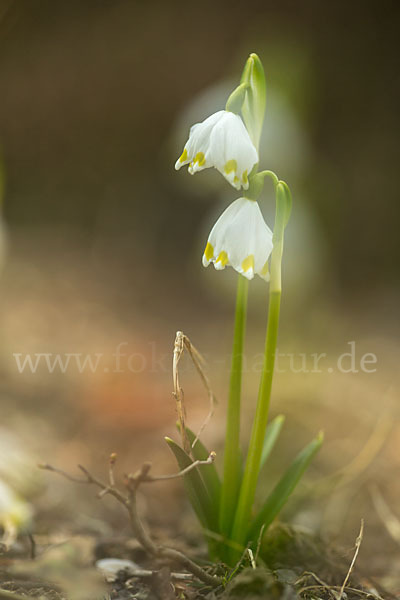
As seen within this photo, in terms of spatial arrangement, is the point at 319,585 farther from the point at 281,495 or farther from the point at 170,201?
the point at 170,201

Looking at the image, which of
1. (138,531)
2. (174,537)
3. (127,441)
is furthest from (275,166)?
(138,531)

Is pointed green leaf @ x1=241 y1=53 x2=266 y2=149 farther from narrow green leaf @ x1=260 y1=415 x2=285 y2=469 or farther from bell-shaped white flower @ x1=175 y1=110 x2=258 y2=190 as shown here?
narrow green leaf @ x1=260 y1=415 x2=285 y2=469

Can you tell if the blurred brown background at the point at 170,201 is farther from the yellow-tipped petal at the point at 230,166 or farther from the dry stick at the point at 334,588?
Result: the yellow-tipped petal at the point at 230,166

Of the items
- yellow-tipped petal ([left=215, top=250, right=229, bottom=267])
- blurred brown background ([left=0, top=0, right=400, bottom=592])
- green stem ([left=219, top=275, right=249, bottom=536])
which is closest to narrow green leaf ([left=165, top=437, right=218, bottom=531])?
green stem ([left=219, top=275, right=249, bottom=536])

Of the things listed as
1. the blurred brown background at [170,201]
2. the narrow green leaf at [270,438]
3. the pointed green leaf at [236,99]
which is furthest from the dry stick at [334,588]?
the blurred brown background at [170,201]

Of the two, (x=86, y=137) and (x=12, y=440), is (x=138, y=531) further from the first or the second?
(x=86, y=137)

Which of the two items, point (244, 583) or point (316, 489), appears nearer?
point (244, 583)

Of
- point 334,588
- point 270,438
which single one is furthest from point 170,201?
point 334,588
